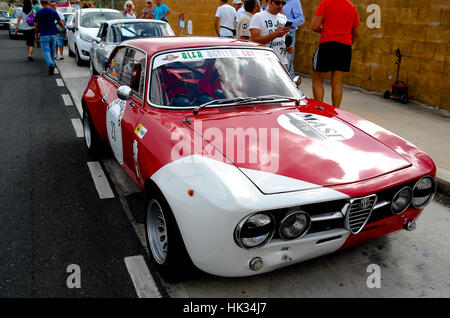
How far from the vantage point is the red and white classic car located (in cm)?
258

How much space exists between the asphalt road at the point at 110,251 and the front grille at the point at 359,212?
47 cm

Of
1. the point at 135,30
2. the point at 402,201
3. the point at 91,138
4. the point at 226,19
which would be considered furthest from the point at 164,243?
the point at 226,19

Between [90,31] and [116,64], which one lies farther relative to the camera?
[90,31]

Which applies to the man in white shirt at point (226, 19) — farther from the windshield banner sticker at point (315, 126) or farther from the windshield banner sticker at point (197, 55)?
the windshield banner sticker at point (315, 126)

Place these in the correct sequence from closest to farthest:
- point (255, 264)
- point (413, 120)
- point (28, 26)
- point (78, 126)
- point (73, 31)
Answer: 1. point (255, 264)
2. point (413, 120)
3. point (78, 126)
4. point (73, 31)
5. point (28, 26)

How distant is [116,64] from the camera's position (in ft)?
16.4

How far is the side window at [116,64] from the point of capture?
484 cm

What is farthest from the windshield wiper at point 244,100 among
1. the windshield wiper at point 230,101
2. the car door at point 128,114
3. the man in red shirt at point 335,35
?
the man in red shirt at point 335,35

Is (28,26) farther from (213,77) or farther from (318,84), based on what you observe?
(213,77)

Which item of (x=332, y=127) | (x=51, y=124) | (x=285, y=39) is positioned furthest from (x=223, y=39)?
(x=51, y=124)

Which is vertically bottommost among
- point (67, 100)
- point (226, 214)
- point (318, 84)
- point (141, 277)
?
point (141, 277)

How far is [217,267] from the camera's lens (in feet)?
8.64

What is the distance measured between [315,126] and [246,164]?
895mm
